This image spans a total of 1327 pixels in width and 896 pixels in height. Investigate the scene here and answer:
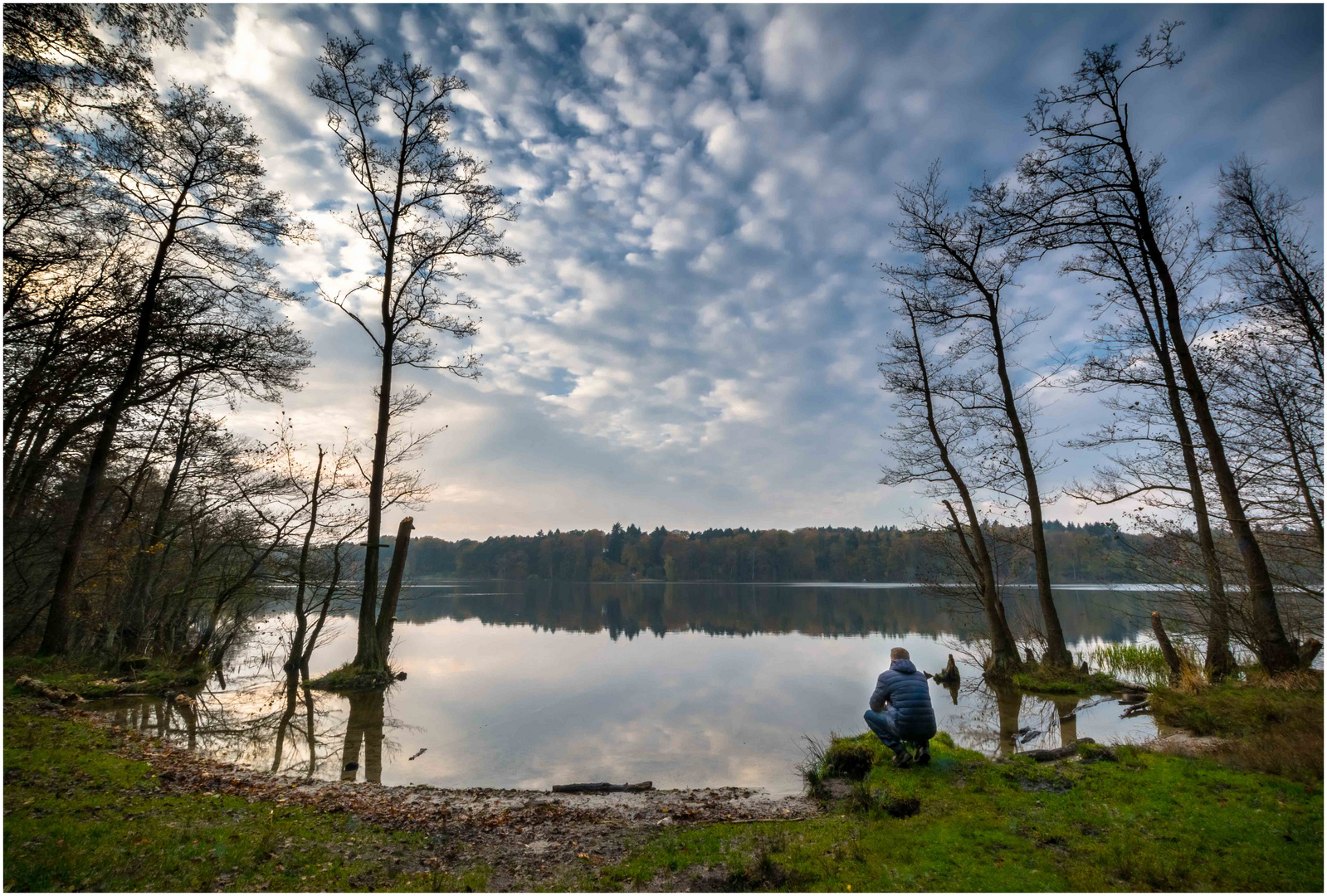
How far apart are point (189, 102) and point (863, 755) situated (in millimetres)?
17604

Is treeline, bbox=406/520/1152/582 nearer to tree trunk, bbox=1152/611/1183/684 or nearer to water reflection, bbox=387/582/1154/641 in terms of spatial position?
water reflection, bbox=387/582/1154/641

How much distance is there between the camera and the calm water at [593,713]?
360 inches

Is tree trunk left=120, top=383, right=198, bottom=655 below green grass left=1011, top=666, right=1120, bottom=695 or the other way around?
the other way around

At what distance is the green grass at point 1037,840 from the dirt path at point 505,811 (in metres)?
0.59

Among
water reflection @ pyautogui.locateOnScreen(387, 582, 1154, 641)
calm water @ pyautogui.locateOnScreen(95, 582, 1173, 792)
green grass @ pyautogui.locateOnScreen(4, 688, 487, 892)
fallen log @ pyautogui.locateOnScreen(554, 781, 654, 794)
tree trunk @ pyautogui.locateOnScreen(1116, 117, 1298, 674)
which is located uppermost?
tree trunk @ pyautogui.locateOnScreen(1116, 117, 1298, 674)

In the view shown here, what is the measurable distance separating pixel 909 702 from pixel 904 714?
165 mm

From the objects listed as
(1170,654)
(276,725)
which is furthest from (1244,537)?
(276,725)

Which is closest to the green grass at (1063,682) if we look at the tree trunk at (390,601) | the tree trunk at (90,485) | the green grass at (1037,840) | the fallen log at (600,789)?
the green grass at (1037,840)

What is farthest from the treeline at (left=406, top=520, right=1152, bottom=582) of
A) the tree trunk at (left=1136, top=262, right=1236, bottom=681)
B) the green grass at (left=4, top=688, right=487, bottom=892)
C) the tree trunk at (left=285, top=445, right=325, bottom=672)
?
the green grass at (left=4, top=688, right=487, bottom=892)

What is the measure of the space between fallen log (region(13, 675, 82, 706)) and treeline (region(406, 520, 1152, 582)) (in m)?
99.4

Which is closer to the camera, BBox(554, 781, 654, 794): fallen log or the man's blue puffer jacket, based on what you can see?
the man's blue puffer jacket

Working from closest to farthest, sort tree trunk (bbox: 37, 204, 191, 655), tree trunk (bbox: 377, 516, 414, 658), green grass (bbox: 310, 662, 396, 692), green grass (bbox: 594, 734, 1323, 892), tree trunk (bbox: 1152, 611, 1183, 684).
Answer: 1. green grass (bbox: 594, 734, 1323, 892)
2. tree trunk (bbox: 37, 204, 191, 655)
3. tree trunk (bbox: 1152, 611, 1183, 684)
4. green grass (bbox: 310, 662, 396, 692)
5. tree trunk (bbox: 377, 516, 414, 658)

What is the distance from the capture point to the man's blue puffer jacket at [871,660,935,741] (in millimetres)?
7348

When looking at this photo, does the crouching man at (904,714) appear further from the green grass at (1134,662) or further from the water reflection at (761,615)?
the green grass at (1134,662)
